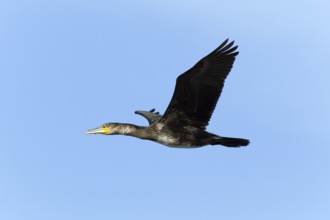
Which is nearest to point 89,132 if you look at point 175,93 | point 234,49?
point 175,93

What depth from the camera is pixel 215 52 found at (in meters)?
25.7

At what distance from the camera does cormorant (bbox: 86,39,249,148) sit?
2562 centimetres

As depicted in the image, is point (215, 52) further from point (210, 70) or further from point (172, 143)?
point (172, 143)

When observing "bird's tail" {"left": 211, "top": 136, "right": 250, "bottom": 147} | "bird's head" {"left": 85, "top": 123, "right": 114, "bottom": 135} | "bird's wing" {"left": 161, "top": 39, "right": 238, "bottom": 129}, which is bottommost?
"bird's tail" {"left": 211, "top": 136, "right": 250, "bottom": 147}

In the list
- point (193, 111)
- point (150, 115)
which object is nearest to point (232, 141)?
point (193, 111)

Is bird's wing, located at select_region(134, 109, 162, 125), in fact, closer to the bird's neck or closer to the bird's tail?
the bird's neck

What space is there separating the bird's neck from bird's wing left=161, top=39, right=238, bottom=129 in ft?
2.51

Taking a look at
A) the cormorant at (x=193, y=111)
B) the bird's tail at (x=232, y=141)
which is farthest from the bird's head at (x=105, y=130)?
the bird's tail at (x=232, y=141)

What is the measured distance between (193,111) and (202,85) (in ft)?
2.73

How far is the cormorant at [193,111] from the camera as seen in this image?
25.6 metres

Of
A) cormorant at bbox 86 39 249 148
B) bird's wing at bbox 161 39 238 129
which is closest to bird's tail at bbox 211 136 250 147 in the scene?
cormorant at bbox 86 39 249 148

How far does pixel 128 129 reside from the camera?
2666 cm

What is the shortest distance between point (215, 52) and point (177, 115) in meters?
1.89

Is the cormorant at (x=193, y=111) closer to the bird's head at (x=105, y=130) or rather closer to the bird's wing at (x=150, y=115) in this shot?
the bird's head at (x=105, y=130)
